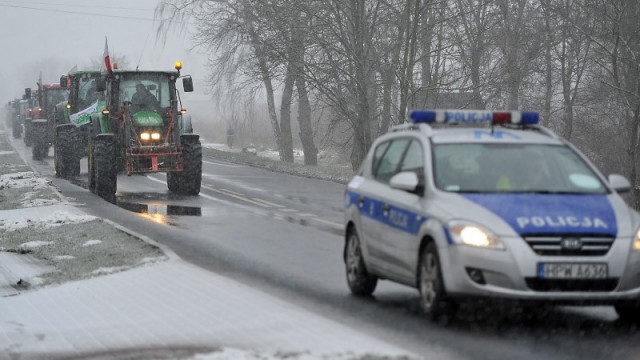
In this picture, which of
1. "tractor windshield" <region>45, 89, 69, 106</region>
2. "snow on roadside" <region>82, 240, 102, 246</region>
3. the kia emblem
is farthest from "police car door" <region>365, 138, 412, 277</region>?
"tractor windshield" <region>45, 89, 69, 106</region>

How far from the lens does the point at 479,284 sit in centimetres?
842

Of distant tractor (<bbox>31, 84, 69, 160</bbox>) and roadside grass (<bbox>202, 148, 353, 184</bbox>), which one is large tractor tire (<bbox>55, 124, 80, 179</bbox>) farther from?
distant tractor (<bbox>31, 84, 69, 160</bbox>)

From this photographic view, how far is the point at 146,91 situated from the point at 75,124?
5.70 meters

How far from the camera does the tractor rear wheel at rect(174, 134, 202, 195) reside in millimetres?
24594

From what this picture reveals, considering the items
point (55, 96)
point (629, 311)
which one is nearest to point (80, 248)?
point (629, 311)

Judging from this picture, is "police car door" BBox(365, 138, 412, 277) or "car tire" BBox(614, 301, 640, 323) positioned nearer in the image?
"car tire" BBox(614, 301, 640, 323)

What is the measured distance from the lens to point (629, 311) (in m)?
8.88

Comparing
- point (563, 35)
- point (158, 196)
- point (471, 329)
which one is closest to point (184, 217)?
point (158, 196)

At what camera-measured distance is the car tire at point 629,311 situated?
28.7ft

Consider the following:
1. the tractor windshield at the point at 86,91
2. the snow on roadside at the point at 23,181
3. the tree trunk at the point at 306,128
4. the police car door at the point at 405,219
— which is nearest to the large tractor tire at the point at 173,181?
the snow on roadside at the point at 23,181

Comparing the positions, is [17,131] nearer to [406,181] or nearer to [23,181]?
[23,181]

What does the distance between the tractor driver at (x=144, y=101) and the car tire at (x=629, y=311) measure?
58.4 feet

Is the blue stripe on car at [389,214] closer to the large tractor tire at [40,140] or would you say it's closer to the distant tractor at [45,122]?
the distant tractor at [45,122]

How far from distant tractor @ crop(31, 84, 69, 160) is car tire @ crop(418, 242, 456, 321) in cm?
3279
